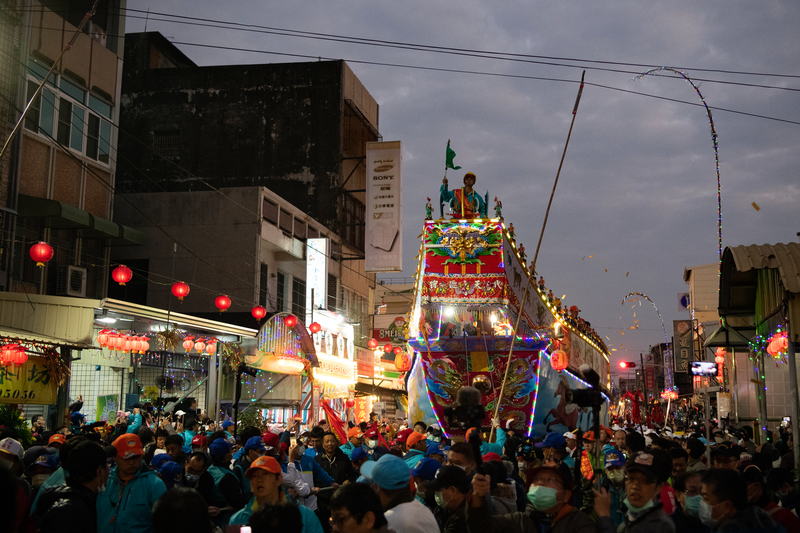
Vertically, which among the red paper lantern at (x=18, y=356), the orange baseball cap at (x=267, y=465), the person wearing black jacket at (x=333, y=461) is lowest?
the person wearing black jacket at (x=333, y=461)

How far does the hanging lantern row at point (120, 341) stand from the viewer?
16453mm

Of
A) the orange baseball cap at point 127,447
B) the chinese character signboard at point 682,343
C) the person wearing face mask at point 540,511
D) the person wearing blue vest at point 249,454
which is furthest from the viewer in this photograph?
the chinese character signboard at point 682,343

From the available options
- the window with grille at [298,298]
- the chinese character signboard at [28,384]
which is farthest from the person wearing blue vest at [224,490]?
the window with grille at [298,298]

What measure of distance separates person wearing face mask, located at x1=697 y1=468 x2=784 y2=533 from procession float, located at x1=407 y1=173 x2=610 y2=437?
46.4 feet

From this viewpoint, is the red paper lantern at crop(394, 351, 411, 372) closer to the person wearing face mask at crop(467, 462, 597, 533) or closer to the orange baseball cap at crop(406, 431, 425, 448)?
the orange baseball cap at crop(406, 431, 425, 448)

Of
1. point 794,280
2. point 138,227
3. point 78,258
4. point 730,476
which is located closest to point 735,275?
point 794,280

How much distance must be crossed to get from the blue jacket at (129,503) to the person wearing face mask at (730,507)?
3744 millimetres

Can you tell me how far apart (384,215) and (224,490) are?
81.8 feet

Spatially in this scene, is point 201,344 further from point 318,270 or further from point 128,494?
point 128,494

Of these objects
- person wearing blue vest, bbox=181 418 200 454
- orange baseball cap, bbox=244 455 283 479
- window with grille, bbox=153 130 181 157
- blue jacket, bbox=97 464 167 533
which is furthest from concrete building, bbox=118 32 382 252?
orange baseball cap, bbox=244 455 283 479

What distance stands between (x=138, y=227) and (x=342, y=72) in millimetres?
12654

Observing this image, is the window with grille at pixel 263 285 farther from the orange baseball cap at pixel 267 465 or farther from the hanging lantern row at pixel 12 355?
the orange baseball cap at pixel 267 465

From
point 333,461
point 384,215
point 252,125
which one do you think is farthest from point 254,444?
point 252,125

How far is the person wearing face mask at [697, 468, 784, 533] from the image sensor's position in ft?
15.1
